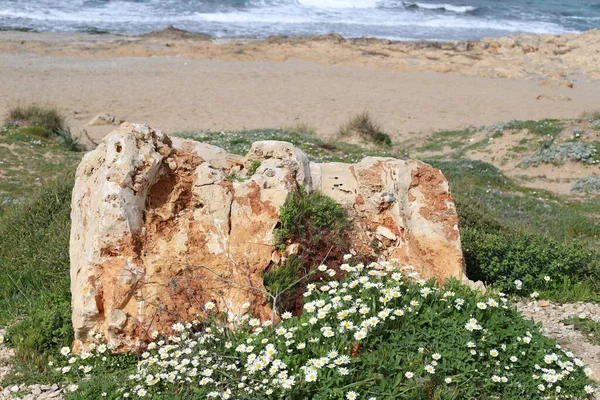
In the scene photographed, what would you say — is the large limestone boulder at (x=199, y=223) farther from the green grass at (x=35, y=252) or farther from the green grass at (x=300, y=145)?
the green grass at (x=300, y=145)

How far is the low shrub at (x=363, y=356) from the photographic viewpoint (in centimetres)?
383

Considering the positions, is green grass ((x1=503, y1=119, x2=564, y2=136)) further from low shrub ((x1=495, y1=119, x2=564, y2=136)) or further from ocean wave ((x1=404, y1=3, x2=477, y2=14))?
ocean wave ((x1=404, y1=3, x2=477, y2=14))

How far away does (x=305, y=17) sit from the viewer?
46906 mm

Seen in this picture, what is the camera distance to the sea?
40781 millimetres

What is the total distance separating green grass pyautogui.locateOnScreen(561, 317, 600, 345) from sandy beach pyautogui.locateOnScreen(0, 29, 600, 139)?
14398 mm

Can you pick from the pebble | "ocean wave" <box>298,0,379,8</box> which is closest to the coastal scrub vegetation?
the pebble

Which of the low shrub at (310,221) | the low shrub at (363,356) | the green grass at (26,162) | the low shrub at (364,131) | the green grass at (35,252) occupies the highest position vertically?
the low shrub at (310,221)

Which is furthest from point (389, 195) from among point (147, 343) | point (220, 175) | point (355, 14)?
point (355, 14)

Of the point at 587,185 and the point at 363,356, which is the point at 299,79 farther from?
the point at 363,356

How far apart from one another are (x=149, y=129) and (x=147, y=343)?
207 cm

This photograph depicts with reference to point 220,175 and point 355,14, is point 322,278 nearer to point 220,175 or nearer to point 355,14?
point 220,175

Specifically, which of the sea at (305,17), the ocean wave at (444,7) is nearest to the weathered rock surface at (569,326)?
the sea at (305,17)

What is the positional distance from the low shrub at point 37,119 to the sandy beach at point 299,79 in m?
1.50

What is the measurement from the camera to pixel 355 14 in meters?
49.4
